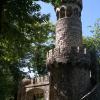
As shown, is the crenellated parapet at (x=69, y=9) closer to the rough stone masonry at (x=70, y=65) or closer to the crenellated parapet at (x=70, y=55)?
the rough stone masonry at (x=70, y=65)

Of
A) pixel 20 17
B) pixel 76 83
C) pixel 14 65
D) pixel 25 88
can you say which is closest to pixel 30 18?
pixel 20 17

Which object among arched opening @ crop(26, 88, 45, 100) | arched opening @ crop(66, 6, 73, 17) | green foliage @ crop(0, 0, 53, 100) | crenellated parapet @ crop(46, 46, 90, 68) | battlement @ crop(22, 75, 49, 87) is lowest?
arched opening @ crop(26, 88, 45, 100)

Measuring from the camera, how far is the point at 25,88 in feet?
83.1

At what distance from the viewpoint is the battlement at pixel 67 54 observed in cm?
2086

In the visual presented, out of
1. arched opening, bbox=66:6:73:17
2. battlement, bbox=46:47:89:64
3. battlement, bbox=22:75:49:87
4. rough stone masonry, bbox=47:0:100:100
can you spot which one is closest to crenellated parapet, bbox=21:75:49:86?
battlement, bbox=22:75:49:87

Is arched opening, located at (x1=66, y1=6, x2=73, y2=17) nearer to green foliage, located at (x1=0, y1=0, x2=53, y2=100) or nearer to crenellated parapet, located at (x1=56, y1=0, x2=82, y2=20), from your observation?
crenellated parapet, located at (x1=56, y1=0, x2=82, y2=20)

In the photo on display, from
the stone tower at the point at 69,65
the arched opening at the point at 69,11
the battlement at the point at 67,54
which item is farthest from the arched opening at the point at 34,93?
the arched opening at the point at 69,11

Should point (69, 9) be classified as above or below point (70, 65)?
above

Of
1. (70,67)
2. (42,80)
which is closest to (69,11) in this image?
(70,67)

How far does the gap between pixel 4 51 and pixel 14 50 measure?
24.4 inches

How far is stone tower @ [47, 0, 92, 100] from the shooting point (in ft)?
67.7

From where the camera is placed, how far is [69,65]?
2081 cm

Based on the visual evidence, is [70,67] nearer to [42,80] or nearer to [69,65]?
[69,65]

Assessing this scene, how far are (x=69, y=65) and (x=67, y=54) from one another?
30.9 inches
